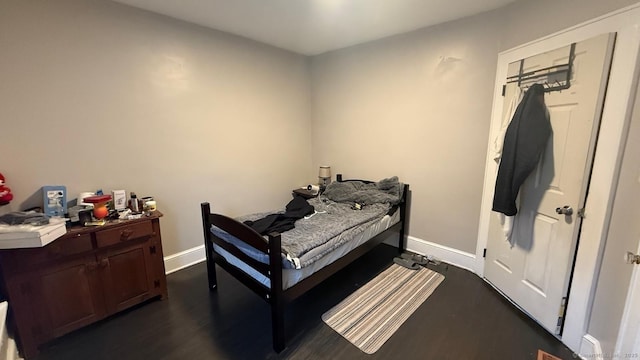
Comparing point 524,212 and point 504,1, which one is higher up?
point 504,1

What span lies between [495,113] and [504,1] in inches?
37.4

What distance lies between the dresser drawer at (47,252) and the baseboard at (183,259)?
932 mm

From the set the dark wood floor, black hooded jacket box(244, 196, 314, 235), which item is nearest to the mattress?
black hooded jacket box(244, 196, 314, 235)

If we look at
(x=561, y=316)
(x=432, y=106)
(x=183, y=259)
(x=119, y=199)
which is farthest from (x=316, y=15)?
(x=561, y=316)

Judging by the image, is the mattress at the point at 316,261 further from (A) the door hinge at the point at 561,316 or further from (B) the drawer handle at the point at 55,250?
(A) the door hinge at the point at 561,316

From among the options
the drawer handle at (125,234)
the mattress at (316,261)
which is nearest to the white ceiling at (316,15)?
the drawer handle at (125,234)

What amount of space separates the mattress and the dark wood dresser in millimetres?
601

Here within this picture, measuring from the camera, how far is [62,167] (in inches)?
82.7

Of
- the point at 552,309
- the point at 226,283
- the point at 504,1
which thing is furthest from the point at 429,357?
the point at 504,1

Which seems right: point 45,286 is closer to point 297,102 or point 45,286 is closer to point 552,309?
point 297,102

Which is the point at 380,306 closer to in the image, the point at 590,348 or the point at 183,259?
the point at 590,348

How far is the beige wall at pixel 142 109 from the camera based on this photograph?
6.31 feet

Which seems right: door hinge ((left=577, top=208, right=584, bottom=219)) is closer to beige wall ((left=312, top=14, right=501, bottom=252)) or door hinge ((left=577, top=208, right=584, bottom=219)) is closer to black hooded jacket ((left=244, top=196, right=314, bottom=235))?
beige wall ((left=312, top=14, right=501, bottom=252))

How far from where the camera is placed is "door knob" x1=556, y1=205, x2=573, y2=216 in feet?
5.80
